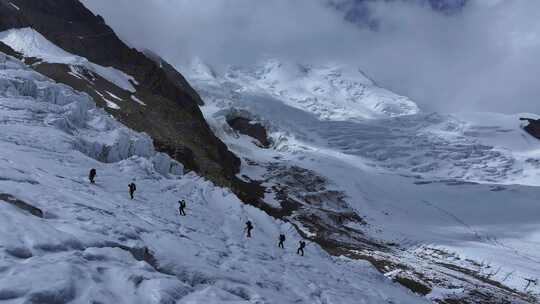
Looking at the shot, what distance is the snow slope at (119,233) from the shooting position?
47.7 feet

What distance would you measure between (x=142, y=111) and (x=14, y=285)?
309 feet

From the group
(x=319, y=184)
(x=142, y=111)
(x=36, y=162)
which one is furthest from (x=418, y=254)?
(x=36, y=162)

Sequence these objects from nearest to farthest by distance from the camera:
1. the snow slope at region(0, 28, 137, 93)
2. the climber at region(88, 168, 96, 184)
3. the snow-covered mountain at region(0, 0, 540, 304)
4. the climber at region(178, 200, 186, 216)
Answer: the snow-covered mountain at region(0, 0, 540, 304) → the climber at region(88, 168, 96, 184) → the climber at region(178, 200, 186, 216) → the snow slope at region(0, 28, 137, 93)

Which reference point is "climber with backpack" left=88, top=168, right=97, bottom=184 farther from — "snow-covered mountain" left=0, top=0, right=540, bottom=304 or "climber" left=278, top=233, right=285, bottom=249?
"climber" left=278, top=233, right=285, bottom=249

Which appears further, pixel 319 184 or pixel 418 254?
pixel 319 184

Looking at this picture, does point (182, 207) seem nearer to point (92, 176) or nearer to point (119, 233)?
point (92, 176)

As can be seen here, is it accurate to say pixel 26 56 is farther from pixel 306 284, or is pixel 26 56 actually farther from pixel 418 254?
pixel 306 284

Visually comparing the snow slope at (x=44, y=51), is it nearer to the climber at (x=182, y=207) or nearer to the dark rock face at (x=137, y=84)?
the dark rock face at (x=137, y=84)

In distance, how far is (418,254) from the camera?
320 feet

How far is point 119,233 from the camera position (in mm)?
20656

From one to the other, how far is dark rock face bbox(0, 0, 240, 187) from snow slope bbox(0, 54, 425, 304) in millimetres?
35620

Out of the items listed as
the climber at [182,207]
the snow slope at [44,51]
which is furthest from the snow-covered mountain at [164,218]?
the climber at [182,207]

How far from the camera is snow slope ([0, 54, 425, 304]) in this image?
14.5 metres

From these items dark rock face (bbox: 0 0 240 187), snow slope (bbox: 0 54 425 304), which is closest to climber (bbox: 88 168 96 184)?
snow slope (bbox: 0 54 425 304)
